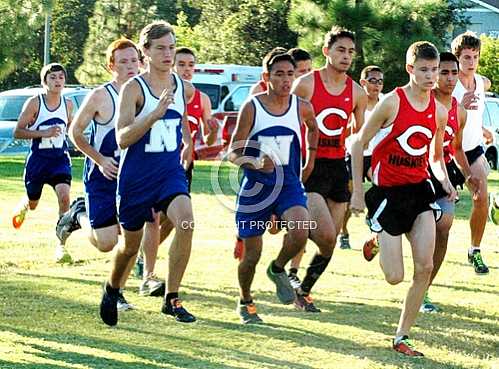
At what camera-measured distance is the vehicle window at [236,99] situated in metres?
28.6

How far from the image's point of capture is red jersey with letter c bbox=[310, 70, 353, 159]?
9.86 m

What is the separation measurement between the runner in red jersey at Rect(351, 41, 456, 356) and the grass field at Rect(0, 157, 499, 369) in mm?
584

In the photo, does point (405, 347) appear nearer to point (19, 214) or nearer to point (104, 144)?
point (104, 144)

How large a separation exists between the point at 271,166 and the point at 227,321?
1.24 metres

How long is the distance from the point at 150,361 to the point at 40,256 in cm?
538

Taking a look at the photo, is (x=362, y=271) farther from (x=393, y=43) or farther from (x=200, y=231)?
(x=393, y=43)

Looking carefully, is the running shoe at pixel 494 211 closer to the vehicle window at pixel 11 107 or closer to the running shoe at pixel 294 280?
the running shoe at pixel 294 280

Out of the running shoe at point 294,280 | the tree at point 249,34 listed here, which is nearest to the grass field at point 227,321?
the running shoe at point 294,280

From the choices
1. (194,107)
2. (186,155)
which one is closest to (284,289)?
(186,155)

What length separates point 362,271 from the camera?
12375 millimetres

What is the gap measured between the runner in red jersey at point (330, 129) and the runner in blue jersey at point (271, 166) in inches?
27.3

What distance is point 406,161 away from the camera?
8406mm

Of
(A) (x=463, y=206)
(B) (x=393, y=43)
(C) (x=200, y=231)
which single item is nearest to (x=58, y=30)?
(B) (x=393, y=43)

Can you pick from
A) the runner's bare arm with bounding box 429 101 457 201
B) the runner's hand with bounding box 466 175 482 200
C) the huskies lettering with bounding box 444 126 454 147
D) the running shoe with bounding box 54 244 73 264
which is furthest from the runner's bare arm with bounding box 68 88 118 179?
the runner's hand with bounding box 466 175 482 200
